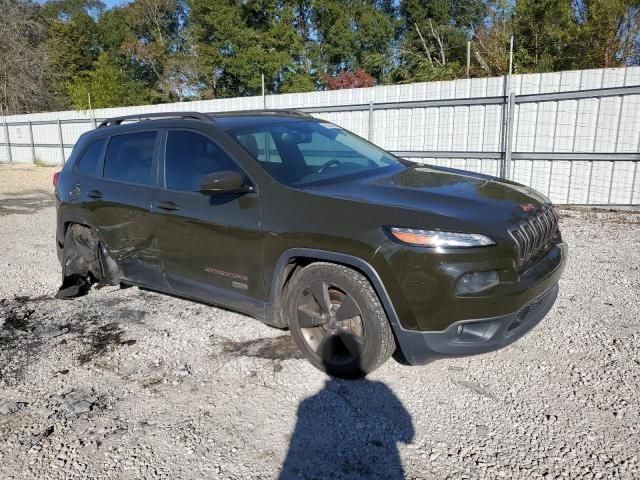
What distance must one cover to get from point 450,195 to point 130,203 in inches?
104

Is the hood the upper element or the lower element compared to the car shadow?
upper

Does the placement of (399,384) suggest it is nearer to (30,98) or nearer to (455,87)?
(455,87)

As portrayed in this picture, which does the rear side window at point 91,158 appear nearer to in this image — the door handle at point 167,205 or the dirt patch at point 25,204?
the door handle at point 167,205

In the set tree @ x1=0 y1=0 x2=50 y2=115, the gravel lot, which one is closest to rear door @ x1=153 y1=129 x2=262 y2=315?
the gravel lot

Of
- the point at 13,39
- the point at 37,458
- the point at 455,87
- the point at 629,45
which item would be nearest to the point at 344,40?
the point at 629,45

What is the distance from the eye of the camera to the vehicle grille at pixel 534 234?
119 inches

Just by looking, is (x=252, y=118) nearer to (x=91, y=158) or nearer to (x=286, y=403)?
(x=91, y=158)

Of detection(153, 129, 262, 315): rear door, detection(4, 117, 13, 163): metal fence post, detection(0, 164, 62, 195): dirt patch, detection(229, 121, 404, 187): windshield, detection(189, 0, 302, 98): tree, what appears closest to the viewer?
detection(153, 129, 262, 315): rear door

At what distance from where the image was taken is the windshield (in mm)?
3697

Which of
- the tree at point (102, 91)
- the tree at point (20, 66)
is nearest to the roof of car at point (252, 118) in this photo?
the tree at point (102, 91)

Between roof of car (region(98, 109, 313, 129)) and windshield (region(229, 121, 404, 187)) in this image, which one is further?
roof of car (region(98, 109, 313, 129))

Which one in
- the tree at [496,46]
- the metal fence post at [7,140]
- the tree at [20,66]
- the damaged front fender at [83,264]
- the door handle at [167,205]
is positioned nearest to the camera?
the door handle at [167,205]

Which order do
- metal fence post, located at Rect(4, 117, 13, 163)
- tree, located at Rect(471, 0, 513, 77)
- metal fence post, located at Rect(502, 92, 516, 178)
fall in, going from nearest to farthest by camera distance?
1. metal fence post, located at Rect(502, 92, 516, 178)
2. tree, located at Rect(471, 0, 513, 77)
3. metal fence post, located at Rect(4, 117, 13, 163)

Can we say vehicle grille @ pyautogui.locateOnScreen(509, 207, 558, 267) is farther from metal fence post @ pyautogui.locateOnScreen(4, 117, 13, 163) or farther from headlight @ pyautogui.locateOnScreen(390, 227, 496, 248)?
metal fence post @ pyautogui.locateOnScreen(4, 117, 13, 163)
